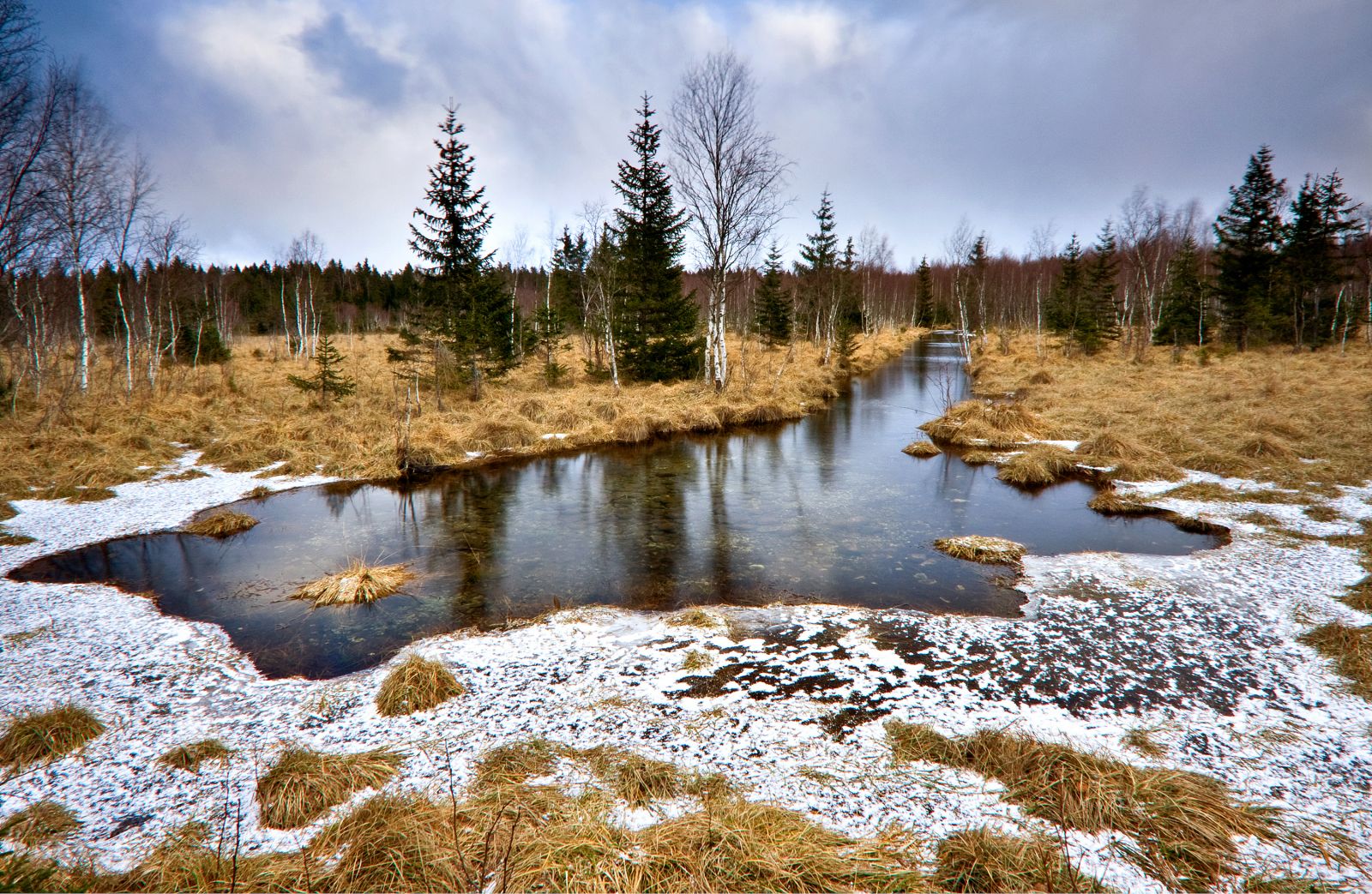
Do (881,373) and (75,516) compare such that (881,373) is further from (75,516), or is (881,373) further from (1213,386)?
(75,516)

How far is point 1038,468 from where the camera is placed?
12695mm

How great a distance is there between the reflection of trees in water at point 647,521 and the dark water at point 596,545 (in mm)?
48

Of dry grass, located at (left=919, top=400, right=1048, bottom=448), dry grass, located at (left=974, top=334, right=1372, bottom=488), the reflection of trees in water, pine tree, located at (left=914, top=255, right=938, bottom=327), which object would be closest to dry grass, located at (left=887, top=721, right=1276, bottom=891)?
the reflection of trees in water

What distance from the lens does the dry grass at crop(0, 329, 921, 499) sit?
12.7 meters

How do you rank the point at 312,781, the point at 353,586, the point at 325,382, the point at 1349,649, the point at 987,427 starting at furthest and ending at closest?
the point at 325,382
the point at 987,427
the point at 353,586
the point at 1349,649
the point at 312,781

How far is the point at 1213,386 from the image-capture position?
805 inches

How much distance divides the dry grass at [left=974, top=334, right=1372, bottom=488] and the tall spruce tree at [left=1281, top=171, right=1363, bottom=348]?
168 centimetres

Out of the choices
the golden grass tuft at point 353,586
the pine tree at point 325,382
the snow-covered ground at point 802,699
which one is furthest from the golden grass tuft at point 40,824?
the pine tree at point 325,382

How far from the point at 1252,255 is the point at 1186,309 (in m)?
4.12

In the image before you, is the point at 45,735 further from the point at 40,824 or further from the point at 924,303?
the point at 924,303

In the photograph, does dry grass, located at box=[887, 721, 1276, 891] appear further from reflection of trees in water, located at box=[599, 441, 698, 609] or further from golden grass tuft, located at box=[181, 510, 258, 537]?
golden grass tuft, located at box=[181, 510, 258, 537]

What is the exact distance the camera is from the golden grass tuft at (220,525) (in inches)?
372

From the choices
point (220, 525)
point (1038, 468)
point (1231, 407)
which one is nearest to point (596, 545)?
point (220, 525)

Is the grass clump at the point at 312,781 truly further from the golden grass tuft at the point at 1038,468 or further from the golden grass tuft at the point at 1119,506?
the golden grass tuft at the point at 1038,468
